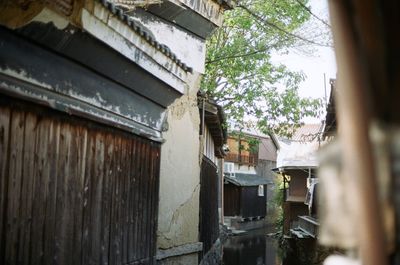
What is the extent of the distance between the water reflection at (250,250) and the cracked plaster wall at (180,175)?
42.3 ft

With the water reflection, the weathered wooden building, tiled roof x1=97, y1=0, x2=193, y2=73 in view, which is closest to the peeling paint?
tiled roof x1=97, y1=0, x2=193, y2=73

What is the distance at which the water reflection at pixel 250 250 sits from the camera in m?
23.1

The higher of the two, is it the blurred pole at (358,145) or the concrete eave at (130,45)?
the concrete eave at (130,45)

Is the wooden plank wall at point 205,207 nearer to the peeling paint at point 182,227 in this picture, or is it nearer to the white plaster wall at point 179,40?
the peeling paint at point 182,227

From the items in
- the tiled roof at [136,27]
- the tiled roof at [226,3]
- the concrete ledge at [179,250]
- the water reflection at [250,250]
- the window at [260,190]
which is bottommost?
the water reflection at [250,250]

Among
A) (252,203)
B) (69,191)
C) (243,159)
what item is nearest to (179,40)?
(69,191)

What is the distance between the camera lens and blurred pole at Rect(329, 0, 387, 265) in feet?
4.50

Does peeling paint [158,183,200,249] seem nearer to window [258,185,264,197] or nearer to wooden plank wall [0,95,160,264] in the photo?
wooden plank wall [0,95,160,264]

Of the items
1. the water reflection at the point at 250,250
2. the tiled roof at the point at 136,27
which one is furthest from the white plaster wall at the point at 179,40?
the water reflection at the point at 250,250

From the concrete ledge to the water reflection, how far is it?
41.3 feet

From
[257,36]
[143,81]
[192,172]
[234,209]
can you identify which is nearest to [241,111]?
[257,36]

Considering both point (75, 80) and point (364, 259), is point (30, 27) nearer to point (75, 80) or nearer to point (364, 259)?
point (75, 80)

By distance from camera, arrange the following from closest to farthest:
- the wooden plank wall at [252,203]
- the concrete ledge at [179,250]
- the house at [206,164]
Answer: the concrete ledge at [179,250], the house at [206,164], the wooden plank wall at [252,203]

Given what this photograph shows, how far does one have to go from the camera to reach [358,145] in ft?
4.51
